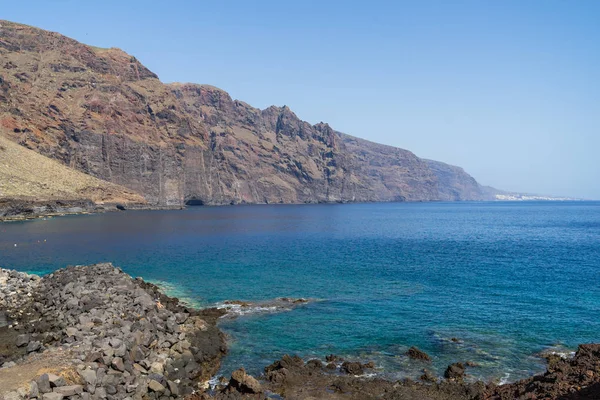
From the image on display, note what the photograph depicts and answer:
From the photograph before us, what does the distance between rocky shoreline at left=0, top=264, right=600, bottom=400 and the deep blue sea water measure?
183 centimetres

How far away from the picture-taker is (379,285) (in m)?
44.1

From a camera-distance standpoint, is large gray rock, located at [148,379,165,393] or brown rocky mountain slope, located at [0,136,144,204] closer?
large gray rock, located at [148,379,165,393]

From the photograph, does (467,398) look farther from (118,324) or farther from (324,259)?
(324,259)

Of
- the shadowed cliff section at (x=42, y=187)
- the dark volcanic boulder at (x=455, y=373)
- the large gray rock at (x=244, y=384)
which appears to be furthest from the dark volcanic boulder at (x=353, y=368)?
the shadowed cliff section at (x=42, y=187)

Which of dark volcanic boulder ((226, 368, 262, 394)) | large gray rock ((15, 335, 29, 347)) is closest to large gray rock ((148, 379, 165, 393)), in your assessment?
dark volcanic boulder ((226, 368, 262, 394))

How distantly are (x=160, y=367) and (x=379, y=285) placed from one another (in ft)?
87.4

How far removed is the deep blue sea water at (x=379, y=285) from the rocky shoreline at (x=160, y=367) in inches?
71.9

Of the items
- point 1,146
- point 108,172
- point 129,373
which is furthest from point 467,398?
point 108,172

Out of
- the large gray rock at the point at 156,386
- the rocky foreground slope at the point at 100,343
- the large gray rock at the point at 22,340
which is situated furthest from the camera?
the large gray rock at the point at 22,340

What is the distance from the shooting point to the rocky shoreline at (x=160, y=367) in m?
18.3

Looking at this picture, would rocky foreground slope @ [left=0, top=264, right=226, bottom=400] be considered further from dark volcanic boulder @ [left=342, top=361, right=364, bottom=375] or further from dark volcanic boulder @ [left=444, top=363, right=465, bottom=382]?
dark volcanic boulder @ [left=444, top=363, right=465, bottom=382]

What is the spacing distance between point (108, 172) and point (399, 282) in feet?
529

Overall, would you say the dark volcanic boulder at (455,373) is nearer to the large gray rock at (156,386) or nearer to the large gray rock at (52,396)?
the large gray rock at (156,386)

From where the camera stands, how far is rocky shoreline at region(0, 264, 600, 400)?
18.3m
